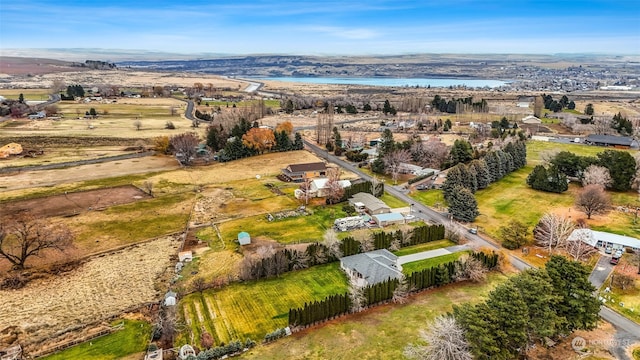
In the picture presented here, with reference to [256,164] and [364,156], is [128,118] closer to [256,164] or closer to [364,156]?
[256,164]

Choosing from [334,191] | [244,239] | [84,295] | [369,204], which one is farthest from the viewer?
[334,191]

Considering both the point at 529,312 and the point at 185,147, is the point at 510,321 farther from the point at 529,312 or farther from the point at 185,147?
the point at 185,147

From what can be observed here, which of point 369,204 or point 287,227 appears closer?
point 287,227

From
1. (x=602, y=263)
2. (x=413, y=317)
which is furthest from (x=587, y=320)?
(x=602, y=263)

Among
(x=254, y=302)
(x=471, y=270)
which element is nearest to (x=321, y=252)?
(x=254, y=302)

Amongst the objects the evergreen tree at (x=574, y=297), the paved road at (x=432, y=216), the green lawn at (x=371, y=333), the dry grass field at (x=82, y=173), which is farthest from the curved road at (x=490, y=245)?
the dry grass field at (x=82, y=173)

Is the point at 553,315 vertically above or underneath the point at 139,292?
above

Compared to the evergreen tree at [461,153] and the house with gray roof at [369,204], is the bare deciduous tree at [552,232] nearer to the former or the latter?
the house with gray roof at [369,204]
